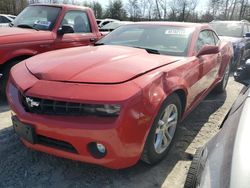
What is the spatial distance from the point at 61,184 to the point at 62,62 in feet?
4.04

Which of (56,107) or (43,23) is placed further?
(43,23)

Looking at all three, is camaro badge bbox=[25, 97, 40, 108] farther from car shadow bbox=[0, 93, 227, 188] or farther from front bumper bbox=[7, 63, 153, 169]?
car shadow bbox=[0, 93, 227, 188]

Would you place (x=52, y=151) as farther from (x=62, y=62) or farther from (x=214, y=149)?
(x=214, y=149)

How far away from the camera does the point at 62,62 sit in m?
3.20

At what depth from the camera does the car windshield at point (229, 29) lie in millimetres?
9330

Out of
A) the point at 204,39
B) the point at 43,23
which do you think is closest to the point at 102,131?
the point at 204,39

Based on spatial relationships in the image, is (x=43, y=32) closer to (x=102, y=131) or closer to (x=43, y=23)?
(x=43, y=23)

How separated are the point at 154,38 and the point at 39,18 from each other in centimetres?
276

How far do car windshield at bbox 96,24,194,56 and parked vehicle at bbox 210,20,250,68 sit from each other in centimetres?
467

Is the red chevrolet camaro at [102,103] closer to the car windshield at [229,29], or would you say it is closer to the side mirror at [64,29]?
the side mirror at [64,29]

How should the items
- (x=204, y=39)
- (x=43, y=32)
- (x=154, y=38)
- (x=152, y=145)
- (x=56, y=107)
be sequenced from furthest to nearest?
(x=43, y=32) < (x=204, y=39) < (x=154, y=38) < (x=152, y=145) < (x=56, y=107)

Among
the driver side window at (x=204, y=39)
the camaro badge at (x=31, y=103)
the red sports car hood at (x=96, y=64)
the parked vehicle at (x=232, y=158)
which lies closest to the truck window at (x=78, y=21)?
the red sports car hood at (x=96, y=64)

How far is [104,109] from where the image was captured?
8.30 ft

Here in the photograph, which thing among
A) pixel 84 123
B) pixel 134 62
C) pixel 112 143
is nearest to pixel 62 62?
pixel 134 62
